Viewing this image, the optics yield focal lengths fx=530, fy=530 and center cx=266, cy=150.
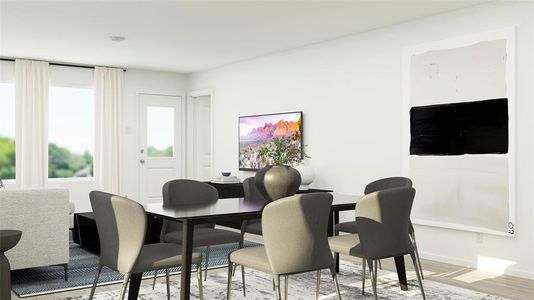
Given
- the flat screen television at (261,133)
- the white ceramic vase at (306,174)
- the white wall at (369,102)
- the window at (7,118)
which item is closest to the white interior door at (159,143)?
the white wall at (369,102)

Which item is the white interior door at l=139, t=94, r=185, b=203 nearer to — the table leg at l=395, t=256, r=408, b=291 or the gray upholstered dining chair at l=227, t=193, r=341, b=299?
the table leg at l=395, t=256, r=408, b=291

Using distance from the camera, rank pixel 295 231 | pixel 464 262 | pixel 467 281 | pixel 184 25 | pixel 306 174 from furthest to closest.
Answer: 1. pixel 306 174
2. pixel 184 25
3. pixel 464 262
4. pixel 467 281
5. pixel 295 231

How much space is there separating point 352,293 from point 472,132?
6.63 ft

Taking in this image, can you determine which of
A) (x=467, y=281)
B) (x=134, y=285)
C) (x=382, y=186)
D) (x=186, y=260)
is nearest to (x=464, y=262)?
(x=467, y=281)

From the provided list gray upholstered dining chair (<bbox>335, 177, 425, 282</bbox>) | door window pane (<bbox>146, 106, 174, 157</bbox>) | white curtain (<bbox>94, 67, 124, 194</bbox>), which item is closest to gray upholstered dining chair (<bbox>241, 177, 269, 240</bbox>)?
gray upholstered dining chair (<bbox>335, 177, 425, 282</bbox>)

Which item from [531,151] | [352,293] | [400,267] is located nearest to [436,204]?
[531,151]

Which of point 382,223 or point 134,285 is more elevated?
point 382,223

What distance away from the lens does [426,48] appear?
17.6ft

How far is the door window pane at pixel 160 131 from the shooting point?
930 cm

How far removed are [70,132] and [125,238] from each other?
617cm

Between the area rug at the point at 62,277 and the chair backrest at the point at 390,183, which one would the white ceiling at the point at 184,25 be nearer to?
the chair backrest at the point at 390,183

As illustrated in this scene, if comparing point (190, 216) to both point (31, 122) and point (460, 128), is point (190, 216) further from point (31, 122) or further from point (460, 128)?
point (31, 122)

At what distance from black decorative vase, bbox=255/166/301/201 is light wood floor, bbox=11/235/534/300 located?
4.17 ft

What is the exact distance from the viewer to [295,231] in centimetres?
291
